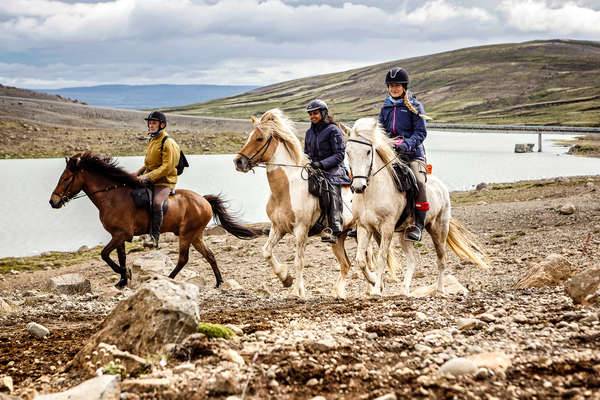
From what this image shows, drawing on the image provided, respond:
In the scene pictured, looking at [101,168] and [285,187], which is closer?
[285,187]

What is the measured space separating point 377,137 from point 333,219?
85.5 inches

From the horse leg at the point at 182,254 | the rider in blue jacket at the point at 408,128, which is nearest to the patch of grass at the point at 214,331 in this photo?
the rider in blue jacket at the point at 408,128

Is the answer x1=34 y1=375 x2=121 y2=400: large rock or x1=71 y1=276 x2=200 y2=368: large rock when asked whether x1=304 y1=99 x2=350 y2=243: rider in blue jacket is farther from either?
x1=34 y1=375 x2=121 y2=400: large rock

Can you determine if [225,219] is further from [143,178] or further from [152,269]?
[143,178]

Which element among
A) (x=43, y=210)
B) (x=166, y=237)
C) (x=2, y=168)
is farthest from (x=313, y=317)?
(x=2, y=168)

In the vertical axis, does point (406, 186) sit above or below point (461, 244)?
above

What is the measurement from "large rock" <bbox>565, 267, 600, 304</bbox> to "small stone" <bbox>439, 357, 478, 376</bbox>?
3.21m

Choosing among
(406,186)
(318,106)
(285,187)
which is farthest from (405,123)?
(285,187)

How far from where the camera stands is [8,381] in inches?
218

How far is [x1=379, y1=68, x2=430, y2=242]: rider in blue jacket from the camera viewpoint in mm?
10648

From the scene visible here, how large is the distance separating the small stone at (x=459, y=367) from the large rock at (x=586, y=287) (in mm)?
3205

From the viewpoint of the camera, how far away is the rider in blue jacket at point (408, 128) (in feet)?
34.9

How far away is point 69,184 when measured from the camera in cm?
1344

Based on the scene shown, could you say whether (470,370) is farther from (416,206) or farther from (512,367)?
(416,206)
